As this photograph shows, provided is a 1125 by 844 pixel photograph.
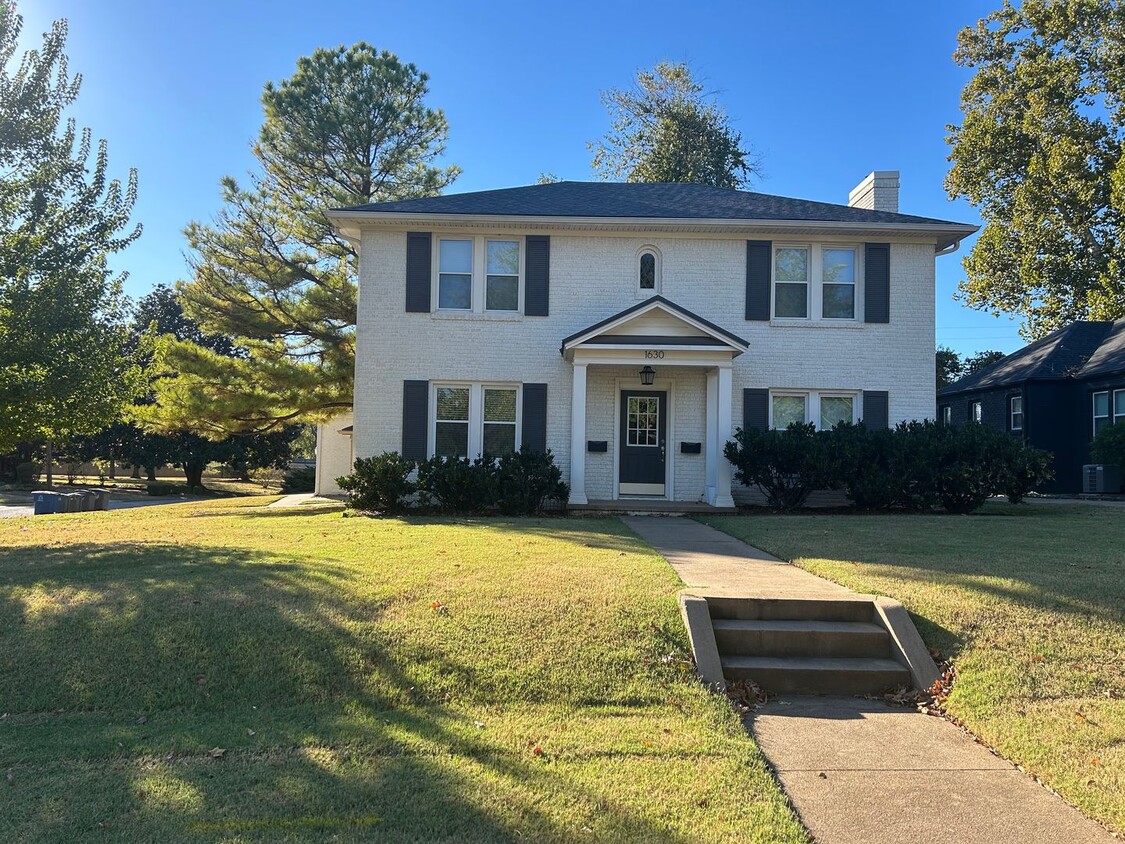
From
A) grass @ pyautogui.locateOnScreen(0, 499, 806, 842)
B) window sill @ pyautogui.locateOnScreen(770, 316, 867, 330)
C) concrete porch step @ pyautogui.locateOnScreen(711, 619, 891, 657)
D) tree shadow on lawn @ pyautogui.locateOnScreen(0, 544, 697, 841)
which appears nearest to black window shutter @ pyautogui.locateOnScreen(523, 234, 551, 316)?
window sill @ pyautogui.locateOnScreen(770, 316, 867, 330)

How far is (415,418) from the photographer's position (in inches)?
561

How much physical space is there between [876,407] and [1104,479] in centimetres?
935

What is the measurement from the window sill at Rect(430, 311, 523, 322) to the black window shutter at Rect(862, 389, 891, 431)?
6887 millimetres

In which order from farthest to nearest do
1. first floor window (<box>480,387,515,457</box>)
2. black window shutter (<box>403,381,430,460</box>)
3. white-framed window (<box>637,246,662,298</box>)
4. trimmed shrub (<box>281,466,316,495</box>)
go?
trimmed shrub (<box>281,466,316,495</box>) < white-framed window (<box>637,246,662,298</box>) < first floor window (<box>480,387,515,457</box>) < black window shutter (<box>403,381,430,460</box>)

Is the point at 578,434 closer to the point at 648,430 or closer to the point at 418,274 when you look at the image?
the point at 648,430

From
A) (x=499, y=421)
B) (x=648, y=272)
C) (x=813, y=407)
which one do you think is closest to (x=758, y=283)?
(x=648, y=272)

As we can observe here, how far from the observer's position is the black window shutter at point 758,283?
14.5 m

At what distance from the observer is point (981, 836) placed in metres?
3.27

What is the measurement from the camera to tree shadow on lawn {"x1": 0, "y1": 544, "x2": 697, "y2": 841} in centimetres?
328

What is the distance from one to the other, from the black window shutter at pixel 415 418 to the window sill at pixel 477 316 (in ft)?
4.32

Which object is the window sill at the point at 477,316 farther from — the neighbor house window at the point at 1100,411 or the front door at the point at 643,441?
the neighbor house window at the point at 1100,411

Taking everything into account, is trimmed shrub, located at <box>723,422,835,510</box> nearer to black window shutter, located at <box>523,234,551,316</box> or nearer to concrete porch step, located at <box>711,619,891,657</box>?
black window shutter, located at <box>523,234,551,316</box>

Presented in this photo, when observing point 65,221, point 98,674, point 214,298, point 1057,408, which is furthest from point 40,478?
point 1057,408

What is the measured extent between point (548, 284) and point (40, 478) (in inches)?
1346
